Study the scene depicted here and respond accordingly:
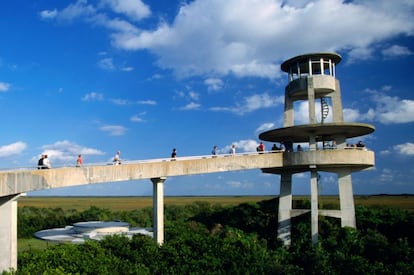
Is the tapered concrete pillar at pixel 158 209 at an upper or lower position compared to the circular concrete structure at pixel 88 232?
upper

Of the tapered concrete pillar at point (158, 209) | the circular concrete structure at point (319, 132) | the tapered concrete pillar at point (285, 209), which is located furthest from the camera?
the tapered concrete pillar at point (285, 209)

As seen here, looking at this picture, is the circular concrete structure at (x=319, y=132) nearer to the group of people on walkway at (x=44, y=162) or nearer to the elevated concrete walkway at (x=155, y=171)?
the elevated concrete walkway at (x=155, y=171)

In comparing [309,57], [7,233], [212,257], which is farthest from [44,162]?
[309,57]

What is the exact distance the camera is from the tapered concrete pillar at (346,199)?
30219 mm

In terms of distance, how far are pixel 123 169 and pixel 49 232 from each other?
19.6m

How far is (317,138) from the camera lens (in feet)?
111

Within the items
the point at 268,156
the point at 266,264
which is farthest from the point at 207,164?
the point at 266,264

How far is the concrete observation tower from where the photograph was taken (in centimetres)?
2972

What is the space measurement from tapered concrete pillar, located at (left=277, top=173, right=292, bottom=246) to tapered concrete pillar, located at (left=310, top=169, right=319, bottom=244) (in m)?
3.05

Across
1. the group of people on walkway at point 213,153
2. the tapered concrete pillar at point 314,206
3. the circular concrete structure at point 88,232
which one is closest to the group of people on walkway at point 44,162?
the group of people on walkway at point 213,153

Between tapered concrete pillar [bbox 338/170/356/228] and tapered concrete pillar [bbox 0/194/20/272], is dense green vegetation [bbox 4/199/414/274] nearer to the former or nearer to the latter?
tapered concrete pillar [bbox 0/194/20/272]

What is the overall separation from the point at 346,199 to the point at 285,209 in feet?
17.4

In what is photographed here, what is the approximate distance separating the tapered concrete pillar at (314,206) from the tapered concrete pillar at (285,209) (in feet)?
10.0

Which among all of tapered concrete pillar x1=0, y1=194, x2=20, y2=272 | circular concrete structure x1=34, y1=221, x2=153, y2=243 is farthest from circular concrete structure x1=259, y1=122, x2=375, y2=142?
tapered concrete pillar x1=0, y1=194, x2=20, y2=272
